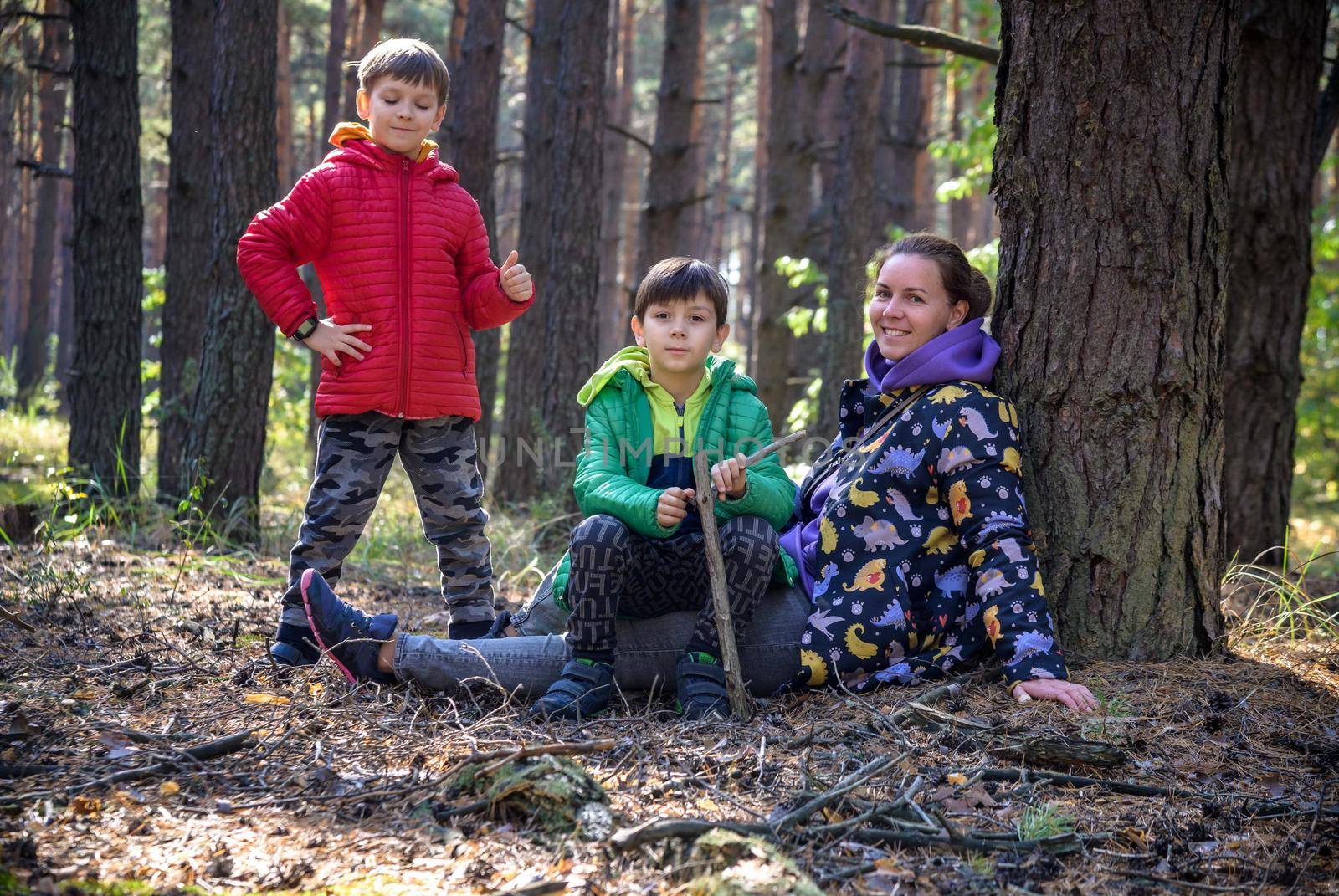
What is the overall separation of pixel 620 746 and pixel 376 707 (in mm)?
804

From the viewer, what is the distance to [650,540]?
128 inches

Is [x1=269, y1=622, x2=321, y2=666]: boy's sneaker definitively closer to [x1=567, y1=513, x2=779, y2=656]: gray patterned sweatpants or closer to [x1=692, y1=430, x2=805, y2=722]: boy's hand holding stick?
[x1=567, y1=513, x2=779, y2=656]: gray patterned sweatpants

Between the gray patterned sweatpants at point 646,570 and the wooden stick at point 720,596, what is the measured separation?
10 cm

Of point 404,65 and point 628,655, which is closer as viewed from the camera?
point 628,655

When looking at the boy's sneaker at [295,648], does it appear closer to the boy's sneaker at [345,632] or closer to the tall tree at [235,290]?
the boy's sneaker at [345,632]

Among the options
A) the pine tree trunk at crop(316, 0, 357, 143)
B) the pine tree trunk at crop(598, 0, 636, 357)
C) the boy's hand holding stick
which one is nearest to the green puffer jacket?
the boy's hand holding stick

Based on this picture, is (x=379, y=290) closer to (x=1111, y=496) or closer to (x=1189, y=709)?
(x=1111, y=496)

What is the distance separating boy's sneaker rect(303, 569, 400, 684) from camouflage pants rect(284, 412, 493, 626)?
0.28 metres

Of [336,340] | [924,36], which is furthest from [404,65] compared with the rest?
[924,36]

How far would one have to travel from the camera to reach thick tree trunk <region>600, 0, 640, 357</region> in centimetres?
1639

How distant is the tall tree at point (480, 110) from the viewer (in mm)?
8953

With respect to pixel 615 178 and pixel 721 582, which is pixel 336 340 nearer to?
pixel 721 582

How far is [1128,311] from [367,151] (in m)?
2.67

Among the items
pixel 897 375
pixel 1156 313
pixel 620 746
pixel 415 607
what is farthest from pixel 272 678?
pixel 1156 313
